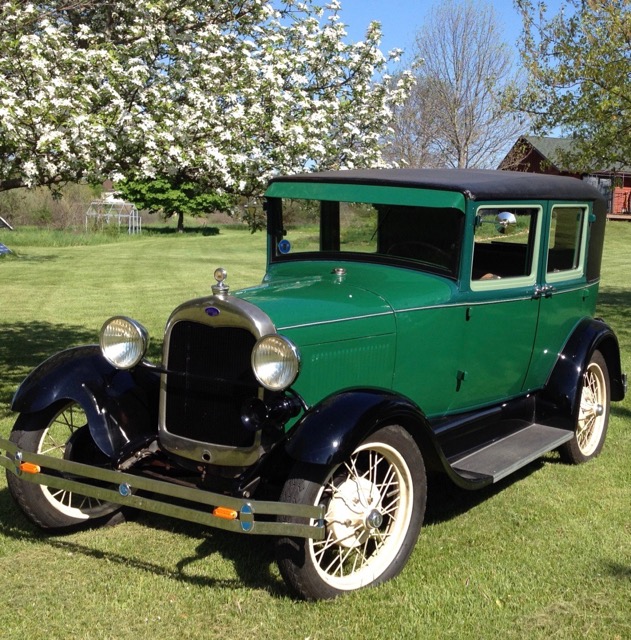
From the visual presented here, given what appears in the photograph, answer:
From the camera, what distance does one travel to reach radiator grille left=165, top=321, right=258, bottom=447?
12.5 ft

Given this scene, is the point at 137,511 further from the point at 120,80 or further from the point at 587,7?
the point at 587,7

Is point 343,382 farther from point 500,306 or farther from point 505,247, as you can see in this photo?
point 505,247

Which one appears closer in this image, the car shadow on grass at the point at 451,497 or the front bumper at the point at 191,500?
the front bumper at the point at 191,500

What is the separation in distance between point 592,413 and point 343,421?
2.89 m

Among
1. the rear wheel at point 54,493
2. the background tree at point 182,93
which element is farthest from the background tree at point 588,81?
the rear wheel at point 54,493

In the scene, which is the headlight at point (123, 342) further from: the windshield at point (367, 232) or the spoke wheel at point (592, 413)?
the spoke wheel at point (592, 413)

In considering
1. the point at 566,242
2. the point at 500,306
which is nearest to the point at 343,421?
the point at 500,306

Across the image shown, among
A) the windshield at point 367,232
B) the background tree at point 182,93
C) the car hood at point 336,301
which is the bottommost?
the car hood at point 336,301

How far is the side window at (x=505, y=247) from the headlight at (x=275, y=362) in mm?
1548

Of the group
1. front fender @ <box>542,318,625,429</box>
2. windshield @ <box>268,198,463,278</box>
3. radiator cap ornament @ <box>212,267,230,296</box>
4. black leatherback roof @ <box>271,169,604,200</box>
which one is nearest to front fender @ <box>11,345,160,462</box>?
radiator cap ornament @ <box>212,267,230,296</box>

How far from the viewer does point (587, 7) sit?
13227mm

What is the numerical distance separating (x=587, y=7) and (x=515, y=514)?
11123 mm

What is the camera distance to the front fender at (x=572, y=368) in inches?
212

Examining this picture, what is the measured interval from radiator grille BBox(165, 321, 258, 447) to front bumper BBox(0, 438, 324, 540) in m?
0.44
